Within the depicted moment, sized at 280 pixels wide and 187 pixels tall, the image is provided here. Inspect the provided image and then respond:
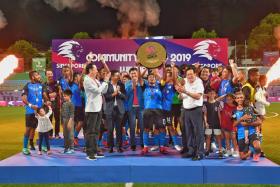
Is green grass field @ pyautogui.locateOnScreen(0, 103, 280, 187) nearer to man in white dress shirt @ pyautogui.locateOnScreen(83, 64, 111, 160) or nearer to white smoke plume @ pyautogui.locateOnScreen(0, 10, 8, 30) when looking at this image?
man in white dress shirt @ pyautogui.locateOnScreen(83, 64, 111, 160)

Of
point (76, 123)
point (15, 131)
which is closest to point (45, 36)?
point (15, 131)

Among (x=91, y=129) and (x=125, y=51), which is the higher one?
(x=125, y=51)

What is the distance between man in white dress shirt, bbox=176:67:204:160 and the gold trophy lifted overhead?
4.05ft

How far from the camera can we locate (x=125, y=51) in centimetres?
1487

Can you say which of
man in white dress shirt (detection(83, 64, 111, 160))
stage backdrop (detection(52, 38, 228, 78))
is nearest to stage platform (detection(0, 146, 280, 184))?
man in white dress shirt (detection(83, 64, 111, 160))

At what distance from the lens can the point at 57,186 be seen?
7.58 metres

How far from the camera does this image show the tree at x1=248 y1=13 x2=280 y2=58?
6047 cm

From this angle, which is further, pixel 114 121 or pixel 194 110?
pixel 114 121

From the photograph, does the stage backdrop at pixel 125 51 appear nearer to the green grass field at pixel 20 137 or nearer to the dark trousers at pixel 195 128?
the green grass field at pixel 20 137

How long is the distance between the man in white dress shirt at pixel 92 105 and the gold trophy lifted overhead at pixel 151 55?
1.25 metres

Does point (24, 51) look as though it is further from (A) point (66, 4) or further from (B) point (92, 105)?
(B) point (92, 105)

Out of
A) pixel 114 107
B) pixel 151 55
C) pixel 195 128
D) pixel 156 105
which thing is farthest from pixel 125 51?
pixel 195 128

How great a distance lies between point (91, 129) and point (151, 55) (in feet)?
7.91

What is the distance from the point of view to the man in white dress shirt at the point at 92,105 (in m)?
8.52
